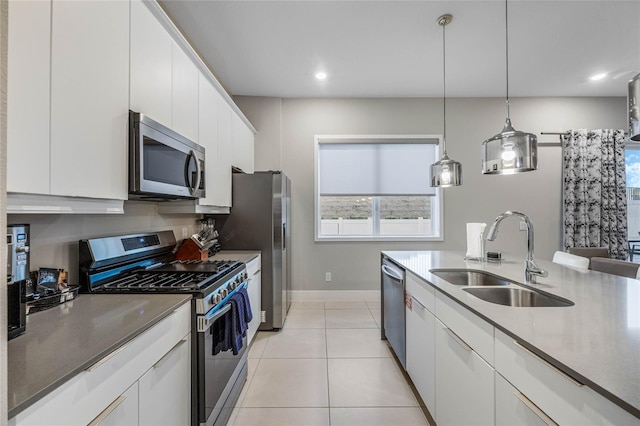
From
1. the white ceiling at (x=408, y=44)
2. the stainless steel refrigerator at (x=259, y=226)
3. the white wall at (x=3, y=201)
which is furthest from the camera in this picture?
the stainless steel refrigerator at (x=259, y=226)

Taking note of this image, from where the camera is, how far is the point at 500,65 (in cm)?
334

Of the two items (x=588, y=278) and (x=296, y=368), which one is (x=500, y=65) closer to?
(x=588, y=278)

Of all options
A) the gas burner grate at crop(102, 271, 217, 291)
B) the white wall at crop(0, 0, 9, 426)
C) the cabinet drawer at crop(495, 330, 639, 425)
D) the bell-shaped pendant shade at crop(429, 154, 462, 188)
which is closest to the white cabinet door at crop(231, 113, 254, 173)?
the gas burner grate at crop(102, 271, 217, 291)

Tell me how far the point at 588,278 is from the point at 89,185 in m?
2.66

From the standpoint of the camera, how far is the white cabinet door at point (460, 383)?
115 cm

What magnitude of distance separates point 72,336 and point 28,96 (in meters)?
0.78

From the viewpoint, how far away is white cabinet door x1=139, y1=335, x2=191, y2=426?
3.57ft

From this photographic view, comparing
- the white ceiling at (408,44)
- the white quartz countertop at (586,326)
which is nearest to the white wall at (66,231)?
the white ceiling at (408,44)

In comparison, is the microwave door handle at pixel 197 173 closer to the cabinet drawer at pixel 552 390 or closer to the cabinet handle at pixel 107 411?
the cabinet handle at pixel 107 411

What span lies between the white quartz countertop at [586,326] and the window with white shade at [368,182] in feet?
8.04

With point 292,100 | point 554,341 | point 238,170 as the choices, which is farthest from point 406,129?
point 554,341

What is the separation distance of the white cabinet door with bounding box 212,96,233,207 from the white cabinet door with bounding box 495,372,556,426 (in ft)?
7.77

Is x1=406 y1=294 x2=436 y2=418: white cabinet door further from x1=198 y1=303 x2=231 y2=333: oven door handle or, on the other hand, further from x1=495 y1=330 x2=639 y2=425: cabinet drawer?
x1=198 y1=303 x2=231 y2=333: oven door handle

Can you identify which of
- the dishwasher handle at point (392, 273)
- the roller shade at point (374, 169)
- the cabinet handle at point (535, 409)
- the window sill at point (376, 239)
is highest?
the roller shade at point (374, 169)
